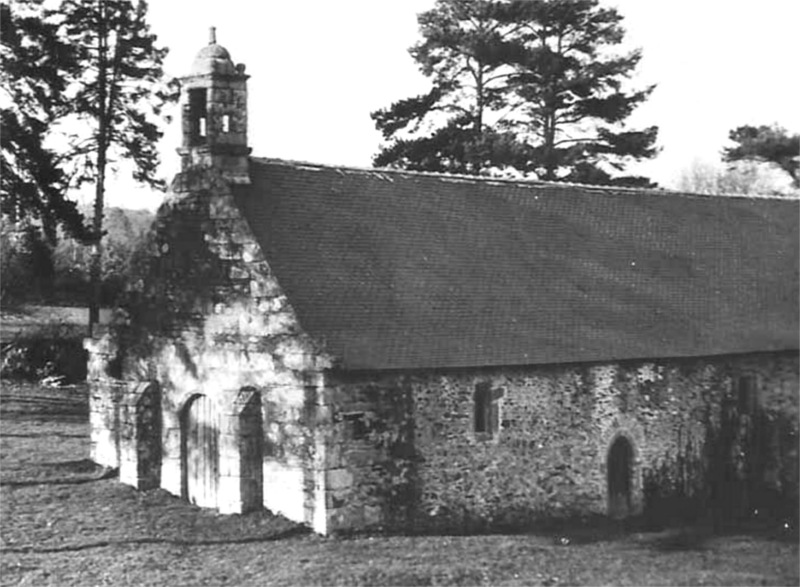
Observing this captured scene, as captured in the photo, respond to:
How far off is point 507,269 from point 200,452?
7807mm

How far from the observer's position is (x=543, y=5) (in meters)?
40.4

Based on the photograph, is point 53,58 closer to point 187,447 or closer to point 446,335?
point 187,447

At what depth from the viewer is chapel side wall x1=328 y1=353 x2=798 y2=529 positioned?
22438 mm

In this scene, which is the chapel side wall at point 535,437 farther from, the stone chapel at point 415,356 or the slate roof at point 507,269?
the slate roof at point 507,269

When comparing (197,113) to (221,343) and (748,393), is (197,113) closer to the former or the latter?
(221,343)

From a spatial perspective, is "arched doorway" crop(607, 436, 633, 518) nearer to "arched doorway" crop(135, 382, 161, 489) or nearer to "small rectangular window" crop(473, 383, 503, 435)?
"small rectangular window" crop(473, 383, 503, 435)

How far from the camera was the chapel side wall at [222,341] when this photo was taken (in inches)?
885

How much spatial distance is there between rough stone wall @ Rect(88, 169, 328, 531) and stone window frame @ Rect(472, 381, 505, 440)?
3.64 m

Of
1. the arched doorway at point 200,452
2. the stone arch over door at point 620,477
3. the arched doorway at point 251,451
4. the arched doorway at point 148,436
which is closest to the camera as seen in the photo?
the arched doorway at point 251,451

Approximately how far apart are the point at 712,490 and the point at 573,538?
5.42 meters

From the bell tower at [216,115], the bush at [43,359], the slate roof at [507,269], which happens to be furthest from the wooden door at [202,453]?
the bush at [43,359]

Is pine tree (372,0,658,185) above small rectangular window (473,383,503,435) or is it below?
above

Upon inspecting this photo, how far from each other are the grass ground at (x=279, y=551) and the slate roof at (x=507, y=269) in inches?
141

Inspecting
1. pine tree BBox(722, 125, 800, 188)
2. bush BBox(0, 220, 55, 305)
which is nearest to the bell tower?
bush BBox(0, 220, 55, 305)
